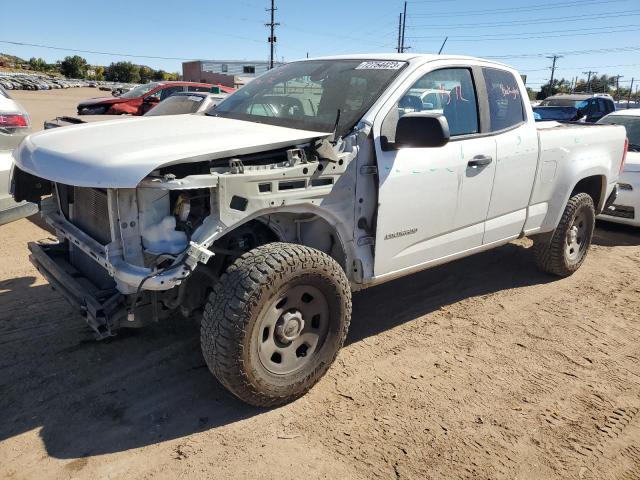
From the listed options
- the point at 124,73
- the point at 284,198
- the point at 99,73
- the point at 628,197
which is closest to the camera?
the point at 284,198

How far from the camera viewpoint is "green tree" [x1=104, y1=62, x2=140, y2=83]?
69.1 m

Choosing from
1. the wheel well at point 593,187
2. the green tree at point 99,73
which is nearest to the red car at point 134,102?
the wheel well at point 593,187

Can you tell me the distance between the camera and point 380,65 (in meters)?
3.73

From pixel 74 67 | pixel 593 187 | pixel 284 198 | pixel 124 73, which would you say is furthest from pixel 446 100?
pixel 74 67

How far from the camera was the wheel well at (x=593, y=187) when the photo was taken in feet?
17.7

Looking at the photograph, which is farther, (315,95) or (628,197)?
(628,197)

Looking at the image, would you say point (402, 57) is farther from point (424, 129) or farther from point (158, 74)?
point (158, 74)

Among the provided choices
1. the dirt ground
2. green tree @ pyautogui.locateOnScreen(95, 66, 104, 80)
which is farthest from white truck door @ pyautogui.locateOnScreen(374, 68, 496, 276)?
green tree @ pyautogui.locateOnScreen(95, 66, 104, 80)

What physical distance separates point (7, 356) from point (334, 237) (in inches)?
89.5

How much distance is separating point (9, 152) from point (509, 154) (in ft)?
14.1

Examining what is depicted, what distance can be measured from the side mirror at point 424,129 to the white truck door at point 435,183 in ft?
0.53

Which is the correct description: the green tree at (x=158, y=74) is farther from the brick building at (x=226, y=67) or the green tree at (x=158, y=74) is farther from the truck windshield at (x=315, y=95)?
the truck windshield at (x=315, y=95)

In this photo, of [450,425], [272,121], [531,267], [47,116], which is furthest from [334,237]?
[47,116]

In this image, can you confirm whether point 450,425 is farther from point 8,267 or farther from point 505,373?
point 8,267
